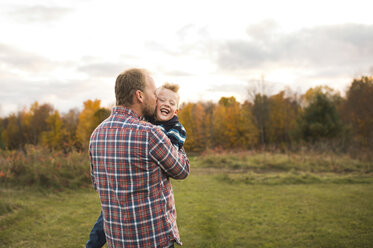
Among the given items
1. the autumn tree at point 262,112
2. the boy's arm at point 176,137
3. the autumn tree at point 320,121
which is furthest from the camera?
the autumn tree at point 262,112

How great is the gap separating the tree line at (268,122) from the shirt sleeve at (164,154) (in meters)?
17.4

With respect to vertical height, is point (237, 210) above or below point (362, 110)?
below

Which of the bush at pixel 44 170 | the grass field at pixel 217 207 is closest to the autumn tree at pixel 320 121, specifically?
the grass field at pixel 217 207

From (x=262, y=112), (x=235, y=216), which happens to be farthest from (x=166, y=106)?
(x=262, y=112)

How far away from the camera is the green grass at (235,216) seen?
16.3 ft

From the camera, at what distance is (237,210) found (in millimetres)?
6875

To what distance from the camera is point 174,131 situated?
196 cm

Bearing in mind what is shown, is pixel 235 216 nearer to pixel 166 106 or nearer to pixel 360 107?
pixel 166 106

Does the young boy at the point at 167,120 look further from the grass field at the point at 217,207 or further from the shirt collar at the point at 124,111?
the grass field at the point at 217,207

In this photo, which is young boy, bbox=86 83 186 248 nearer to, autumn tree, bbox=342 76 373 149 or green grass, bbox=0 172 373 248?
green grass, bbox=0 172 373 248

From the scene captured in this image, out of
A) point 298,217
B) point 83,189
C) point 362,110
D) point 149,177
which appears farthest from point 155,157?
point 362,110

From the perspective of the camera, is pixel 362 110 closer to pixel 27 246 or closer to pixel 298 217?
pixel 298 217

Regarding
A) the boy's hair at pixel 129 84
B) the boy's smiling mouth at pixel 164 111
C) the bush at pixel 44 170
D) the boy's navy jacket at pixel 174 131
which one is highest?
the boy's hair at pixel 129 84

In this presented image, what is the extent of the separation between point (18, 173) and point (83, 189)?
6.75ft
